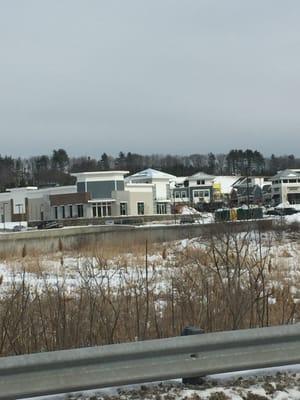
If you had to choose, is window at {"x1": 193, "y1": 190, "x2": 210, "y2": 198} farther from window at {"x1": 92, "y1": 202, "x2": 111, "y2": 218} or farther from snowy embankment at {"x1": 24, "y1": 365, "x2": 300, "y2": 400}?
snowy embankment at {"x1": 24, "y1": 365, "x2": 300, "y2": 400}

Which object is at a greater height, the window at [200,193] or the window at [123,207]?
the window at [200,193]

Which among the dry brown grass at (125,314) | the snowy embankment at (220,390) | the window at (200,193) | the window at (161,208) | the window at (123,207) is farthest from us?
the window at (200,193)

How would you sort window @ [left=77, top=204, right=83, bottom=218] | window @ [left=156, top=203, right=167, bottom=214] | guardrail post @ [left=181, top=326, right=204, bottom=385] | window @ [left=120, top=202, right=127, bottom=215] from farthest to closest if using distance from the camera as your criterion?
1. window @ [left=156, top=203, right=167, bottom=214]
2. window @ [left=77, top=204, right=83, bottom=218]
3. window @ [left=120, top=202, right=127, bottom=215]
4. guardrail post @ [left=181, top=326, right=204, bottom=385]

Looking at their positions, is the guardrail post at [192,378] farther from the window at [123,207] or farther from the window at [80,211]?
the window at [80,211]

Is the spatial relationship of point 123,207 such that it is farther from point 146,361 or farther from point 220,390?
point 146,361

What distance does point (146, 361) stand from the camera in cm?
468

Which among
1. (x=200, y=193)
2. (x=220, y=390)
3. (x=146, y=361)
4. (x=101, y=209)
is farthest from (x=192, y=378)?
(x=200, y=193)

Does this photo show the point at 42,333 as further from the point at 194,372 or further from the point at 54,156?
the point at 54,156

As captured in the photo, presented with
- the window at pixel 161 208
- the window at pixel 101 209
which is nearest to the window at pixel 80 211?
the window at pixel 101 209

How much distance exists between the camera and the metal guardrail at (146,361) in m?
4.39

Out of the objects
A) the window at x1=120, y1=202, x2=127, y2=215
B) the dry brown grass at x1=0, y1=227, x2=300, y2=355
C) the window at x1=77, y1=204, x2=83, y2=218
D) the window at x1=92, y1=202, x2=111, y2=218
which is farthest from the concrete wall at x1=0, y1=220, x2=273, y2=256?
the window at x1=77, y1=204, x2=83, y2=218

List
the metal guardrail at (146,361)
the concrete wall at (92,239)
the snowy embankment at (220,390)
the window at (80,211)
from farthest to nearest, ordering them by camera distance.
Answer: the window at (80,211) → the concrete wall at (92,239) → the snowy embankment at (220,390) → the metal guardrail at (146,361)

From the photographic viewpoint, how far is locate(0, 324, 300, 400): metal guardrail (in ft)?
14.4

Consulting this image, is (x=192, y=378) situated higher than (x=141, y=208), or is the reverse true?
(x=192, y=378)
